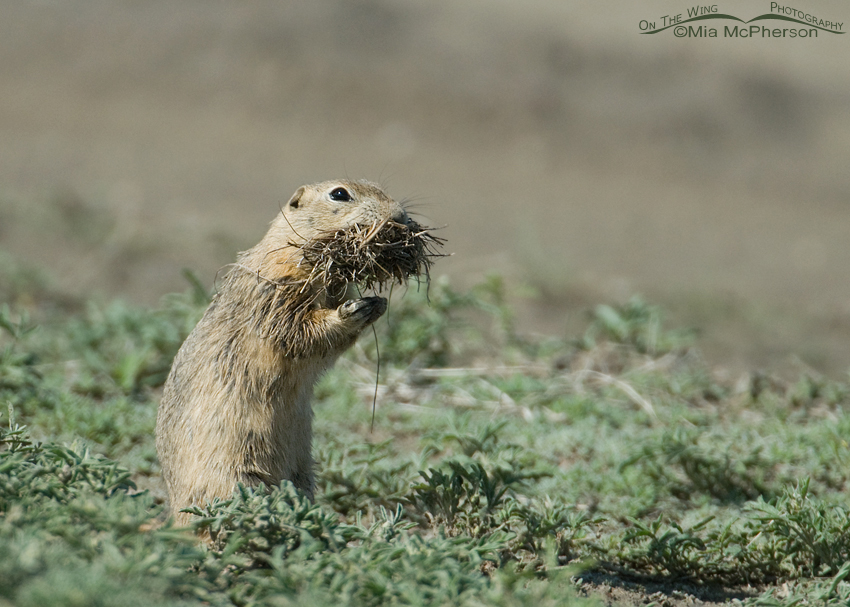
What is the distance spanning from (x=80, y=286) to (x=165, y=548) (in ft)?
18.8

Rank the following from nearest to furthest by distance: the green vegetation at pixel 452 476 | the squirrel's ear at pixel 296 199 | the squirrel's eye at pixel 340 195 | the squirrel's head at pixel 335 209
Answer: the green vegetation at pixel 452 476 → the squirrel's head at pixel 335 209 → the squirrel's eye at pixel 340 195 → the squirrel's ear at pixel 296 199

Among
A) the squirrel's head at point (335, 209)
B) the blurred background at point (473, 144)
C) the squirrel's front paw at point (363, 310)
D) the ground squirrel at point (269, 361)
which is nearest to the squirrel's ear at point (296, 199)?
the squirrel's head at point (335, 209)

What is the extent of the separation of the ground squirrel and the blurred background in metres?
3.72

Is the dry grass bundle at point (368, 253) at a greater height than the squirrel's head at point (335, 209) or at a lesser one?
lesser

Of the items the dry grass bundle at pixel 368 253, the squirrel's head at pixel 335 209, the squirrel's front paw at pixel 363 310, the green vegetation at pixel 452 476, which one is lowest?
the green vegetation at pixel 452 476

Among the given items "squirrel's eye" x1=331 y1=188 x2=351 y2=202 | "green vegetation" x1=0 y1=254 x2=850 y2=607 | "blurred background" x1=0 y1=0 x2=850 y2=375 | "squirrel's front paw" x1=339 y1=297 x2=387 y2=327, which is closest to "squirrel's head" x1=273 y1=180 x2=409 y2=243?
"squirrel's eye" x1=331 y1=188 x2=351 y2=202

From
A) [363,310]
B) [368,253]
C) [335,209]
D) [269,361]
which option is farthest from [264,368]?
[335,209]

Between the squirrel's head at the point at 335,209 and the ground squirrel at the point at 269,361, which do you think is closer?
the ground squirrel at the point at 269,361

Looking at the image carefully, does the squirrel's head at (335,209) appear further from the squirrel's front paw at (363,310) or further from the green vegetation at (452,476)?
the green vegetation at (452,476)

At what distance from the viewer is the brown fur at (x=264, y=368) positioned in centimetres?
363

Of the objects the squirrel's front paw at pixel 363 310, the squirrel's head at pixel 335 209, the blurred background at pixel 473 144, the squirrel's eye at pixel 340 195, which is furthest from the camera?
the blurred background at pixel 473 144

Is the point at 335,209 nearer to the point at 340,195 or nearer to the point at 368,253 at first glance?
the point at 340,195

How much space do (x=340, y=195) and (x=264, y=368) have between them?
2.68 feet

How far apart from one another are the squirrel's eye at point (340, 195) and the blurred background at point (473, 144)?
3.81 metres
